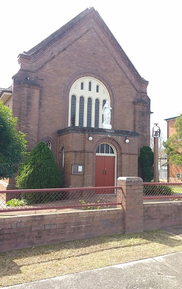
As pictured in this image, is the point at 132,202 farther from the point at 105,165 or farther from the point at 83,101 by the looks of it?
the point at 83,101

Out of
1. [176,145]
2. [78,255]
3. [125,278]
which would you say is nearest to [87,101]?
[176,145]

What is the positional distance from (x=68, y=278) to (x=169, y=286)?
183 centimetres

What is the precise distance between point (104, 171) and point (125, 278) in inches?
A: 373

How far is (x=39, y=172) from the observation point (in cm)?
1177

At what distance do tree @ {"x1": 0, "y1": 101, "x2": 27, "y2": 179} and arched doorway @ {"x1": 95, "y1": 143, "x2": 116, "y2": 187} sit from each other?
21.1 ft

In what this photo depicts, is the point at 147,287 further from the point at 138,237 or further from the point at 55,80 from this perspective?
the point at 55,80

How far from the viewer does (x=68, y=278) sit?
4566mm

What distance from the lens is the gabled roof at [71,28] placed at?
1447 cm

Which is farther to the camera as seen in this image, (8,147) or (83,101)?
(83,101)

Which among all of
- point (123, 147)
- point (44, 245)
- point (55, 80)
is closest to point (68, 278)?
point (44, 245)

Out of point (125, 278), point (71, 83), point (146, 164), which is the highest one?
point (71, 83)

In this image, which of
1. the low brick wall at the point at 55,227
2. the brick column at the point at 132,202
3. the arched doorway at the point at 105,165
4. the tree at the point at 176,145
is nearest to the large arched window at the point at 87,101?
the arched doorway at the point at 105,165

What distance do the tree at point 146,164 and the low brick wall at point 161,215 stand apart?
7.78 metres

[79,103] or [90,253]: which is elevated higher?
[79,103]
